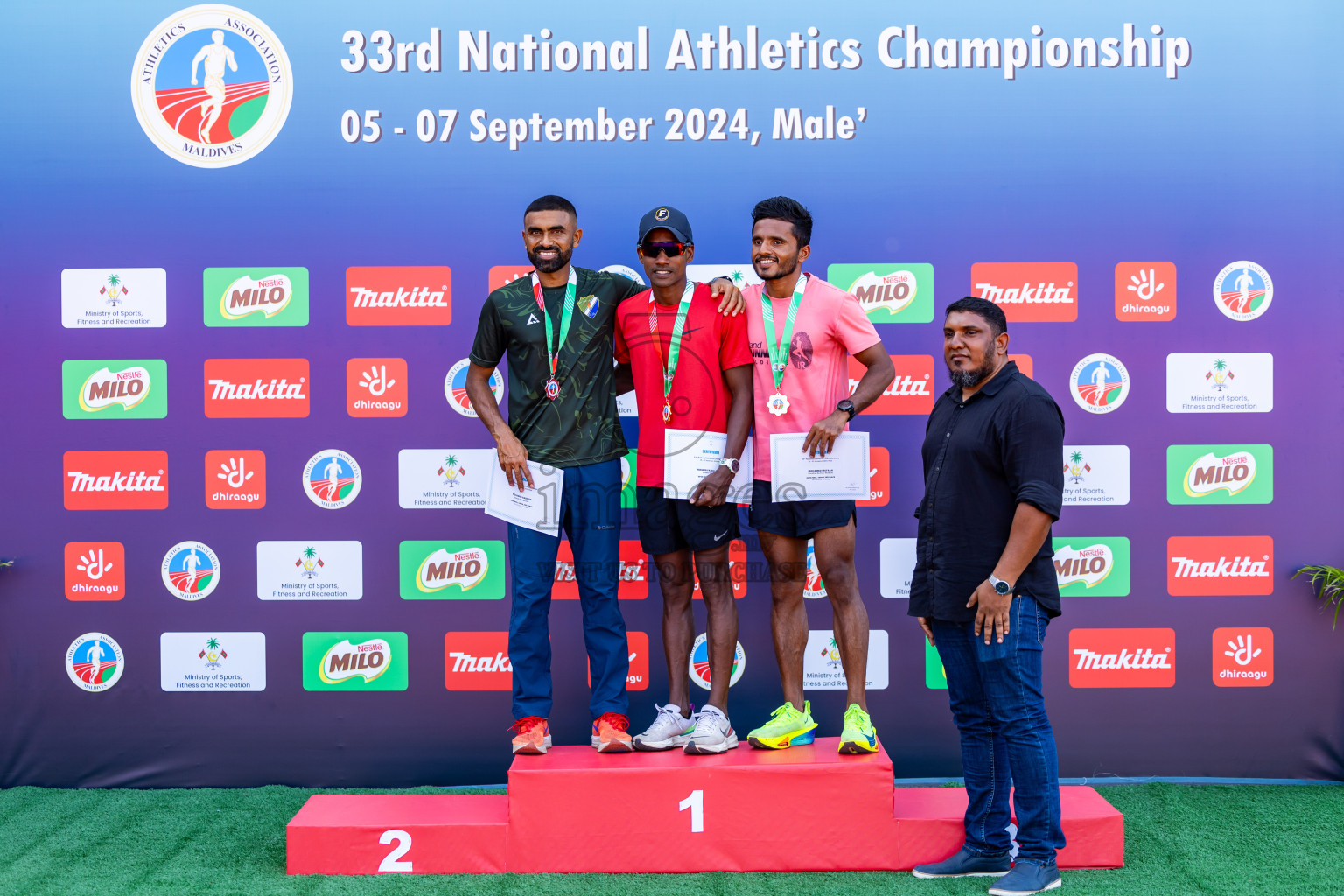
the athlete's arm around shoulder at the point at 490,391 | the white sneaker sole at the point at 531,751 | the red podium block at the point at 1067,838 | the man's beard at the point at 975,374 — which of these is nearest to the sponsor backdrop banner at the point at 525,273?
the athlete's arm around shoulder at the point at 490,391

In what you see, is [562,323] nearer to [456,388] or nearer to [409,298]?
[456,388]

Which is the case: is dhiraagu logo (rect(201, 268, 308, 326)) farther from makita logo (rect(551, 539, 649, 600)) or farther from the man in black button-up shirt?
the man in black button-up shirt

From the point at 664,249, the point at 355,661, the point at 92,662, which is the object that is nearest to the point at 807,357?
the point at 664,249

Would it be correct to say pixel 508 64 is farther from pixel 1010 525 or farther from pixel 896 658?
pixel 896 658

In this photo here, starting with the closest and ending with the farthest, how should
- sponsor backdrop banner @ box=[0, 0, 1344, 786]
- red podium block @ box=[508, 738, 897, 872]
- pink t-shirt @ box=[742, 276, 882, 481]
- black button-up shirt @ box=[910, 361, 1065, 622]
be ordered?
black button-up shirt @ box=[910, 361, 1065, 622]
red podium block @ box=[508, 738, 897, 872]
pink t-shirt @ box=[742, 276, 882, 481]
sponsor backdrop banner @ box=[0, 0, 1344, 786]

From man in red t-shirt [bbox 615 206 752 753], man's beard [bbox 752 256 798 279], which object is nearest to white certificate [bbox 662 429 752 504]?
man in red t-shirt [bbox 615 206 752 753]

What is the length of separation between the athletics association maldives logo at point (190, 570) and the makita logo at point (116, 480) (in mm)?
188

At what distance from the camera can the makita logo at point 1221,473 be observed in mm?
3383

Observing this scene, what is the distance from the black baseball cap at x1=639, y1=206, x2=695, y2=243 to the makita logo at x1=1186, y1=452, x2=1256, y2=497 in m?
2.13

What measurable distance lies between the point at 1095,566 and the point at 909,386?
0.97 m

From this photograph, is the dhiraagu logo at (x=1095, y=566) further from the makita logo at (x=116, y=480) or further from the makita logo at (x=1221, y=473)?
the makita logo at (x=116, y=480)

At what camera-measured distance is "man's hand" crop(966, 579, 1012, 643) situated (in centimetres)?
233

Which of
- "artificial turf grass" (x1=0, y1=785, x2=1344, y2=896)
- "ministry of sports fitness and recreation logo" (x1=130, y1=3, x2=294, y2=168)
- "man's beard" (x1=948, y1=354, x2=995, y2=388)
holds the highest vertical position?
"ministry of sports fitness and recreation logo" (x1=130, y1=3, x2=294, y2=168)

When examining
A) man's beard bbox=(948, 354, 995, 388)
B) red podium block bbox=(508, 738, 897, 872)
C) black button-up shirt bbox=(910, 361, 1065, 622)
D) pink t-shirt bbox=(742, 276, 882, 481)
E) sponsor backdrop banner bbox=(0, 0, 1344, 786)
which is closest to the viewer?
black button-up shirt bbox=(910, 361, 1065, 622)
